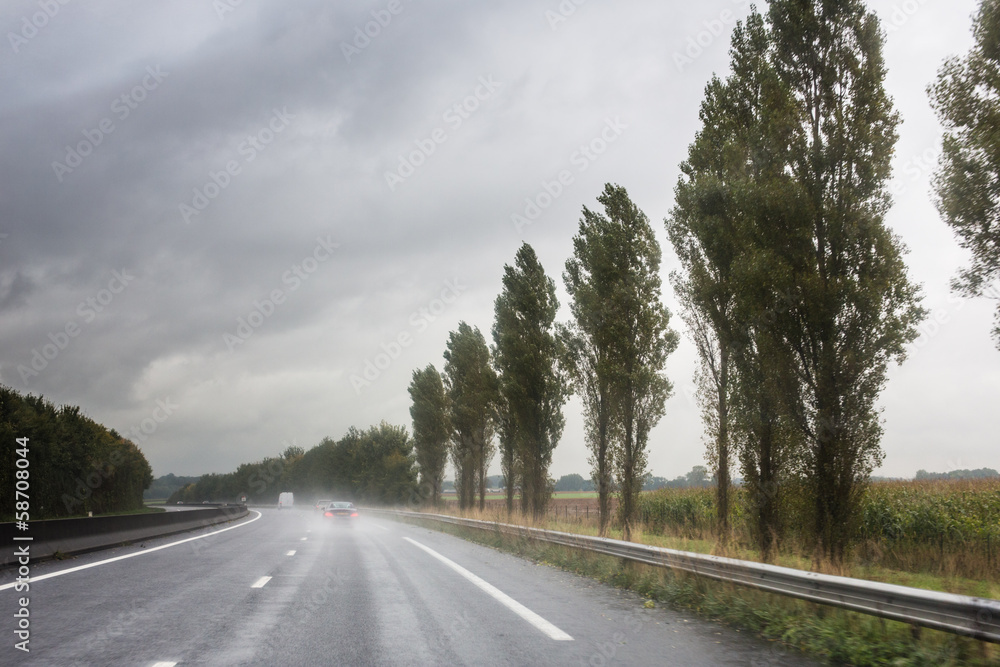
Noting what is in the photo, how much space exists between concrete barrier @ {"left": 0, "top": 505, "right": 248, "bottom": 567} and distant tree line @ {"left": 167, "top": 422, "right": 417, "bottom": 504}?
40693 millimetres

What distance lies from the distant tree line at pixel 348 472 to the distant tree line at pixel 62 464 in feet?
87.4

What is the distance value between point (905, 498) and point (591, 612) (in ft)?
48.2

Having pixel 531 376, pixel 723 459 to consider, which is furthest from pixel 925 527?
pixel 531 376

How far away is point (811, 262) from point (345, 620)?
10431 millimetres

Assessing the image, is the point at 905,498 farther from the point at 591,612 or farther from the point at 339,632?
the point at 339,632

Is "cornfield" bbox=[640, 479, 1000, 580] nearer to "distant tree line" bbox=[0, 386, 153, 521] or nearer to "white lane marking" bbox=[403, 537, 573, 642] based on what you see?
"white lane marking" bbox=[403, 537, 573, 642]

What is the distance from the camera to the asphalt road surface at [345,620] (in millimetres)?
6355

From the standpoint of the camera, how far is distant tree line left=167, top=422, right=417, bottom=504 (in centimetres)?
8262

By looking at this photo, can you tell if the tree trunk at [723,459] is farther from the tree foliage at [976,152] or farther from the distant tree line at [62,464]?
the distant tree line at [62,464]

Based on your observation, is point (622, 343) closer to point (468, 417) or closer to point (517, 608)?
point (517, 608)

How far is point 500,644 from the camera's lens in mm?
6938

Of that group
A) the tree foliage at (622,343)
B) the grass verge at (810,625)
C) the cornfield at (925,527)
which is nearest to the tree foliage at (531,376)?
the tree foliage at (622,343)

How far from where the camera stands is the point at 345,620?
820cm

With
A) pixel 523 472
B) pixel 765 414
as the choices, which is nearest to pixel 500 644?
pixel 765 414
